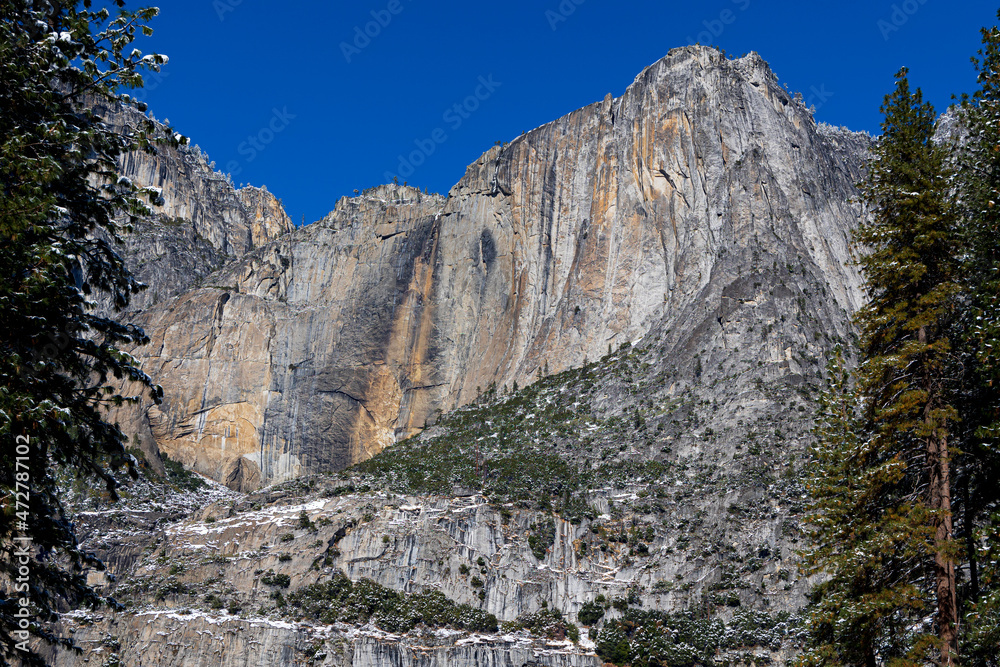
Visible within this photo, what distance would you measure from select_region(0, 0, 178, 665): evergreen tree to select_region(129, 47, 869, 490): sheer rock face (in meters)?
84.8

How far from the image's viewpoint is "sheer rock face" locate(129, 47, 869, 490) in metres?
110

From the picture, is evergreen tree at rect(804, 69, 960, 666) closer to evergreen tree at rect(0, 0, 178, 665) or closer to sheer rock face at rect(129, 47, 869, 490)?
evergreen tree at rect(0, 0, 178, 665)

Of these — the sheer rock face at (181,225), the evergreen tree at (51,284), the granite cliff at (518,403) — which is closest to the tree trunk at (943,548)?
the evergreen tree at (51,284)

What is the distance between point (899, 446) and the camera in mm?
20562

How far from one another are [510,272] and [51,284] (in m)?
117

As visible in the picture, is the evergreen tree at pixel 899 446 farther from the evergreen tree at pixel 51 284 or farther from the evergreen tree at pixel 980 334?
the evergreen tree at pixel 51 284

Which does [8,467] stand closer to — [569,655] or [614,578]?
[569,655]

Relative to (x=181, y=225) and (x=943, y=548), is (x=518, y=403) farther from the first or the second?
(x=181, y=225)

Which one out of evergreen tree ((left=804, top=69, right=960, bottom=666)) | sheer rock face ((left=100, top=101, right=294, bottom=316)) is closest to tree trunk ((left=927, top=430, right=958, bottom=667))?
evergreen tree ((left=804, top=69, right=960, bottom=666))

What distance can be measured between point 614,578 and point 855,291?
51.4 m

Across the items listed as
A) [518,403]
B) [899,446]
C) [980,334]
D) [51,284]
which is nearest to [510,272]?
[518,403]

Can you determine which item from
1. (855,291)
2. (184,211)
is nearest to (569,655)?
(855,291)

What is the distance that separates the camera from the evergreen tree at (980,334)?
704 inches

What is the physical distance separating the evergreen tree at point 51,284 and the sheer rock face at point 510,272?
278 ft
